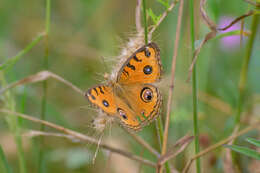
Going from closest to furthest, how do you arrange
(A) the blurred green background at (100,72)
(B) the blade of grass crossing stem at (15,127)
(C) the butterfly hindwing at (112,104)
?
(C) the butterfly hindwing at (112,104)
(B) the blade of grass crossing stem at (15,127)
(A) the blurred green background at (100,72)

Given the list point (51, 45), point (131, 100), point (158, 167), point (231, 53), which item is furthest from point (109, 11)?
point (158, 167)

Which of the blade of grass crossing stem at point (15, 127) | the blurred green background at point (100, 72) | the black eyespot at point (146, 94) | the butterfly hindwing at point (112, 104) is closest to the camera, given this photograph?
the butterfly hindwing at point (112, 104)

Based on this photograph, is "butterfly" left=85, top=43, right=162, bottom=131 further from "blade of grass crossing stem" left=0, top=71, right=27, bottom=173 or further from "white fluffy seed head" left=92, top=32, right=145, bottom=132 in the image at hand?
"blade of grass crossing stem" left=0, top=71, right=27, bottom=173

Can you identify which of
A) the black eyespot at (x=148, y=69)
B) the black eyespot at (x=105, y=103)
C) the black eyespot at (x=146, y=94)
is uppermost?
the black eyespot at (x=148, y=69)

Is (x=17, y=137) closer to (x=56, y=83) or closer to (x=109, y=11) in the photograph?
(x=56, y=83)

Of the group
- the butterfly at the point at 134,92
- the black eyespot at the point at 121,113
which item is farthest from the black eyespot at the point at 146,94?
the black eyespot at the point at 121,113

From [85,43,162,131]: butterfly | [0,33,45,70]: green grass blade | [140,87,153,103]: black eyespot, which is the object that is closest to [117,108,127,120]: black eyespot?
[85,43,162,131]: butterfly

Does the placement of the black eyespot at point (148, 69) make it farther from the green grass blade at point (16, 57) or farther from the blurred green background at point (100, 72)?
the green grass blade at point (16, 57)
